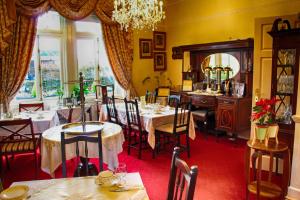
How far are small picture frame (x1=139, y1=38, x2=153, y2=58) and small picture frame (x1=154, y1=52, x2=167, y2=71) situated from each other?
0.66ft

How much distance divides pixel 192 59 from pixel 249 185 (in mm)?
3987

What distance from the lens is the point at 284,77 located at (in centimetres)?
336

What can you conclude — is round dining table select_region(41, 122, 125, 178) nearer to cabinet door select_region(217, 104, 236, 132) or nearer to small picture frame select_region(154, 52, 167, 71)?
cabinet door select_region(217, 104, 236, 132)

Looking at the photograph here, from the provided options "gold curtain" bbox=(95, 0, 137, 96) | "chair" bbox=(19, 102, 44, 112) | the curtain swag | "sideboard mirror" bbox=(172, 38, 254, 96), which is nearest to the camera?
the curtain swag

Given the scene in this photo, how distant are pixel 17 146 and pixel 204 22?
15.2ft

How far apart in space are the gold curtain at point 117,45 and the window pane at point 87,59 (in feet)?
1.27

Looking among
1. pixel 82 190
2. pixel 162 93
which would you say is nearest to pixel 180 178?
pixel 82 190

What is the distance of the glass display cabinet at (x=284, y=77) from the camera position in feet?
10.6

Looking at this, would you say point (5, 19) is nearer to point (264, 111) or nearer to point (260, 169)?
point (264, 111)

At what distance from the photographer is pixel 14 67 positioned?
5.09m

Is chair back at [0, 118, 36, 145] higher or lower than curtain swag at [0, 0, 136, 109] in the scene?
lower

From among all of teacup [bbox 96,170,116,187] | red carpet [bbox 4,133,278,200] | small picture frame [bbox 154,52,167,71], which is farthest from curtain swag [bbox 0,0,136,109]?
teacup [bbox 96,170,116,187]

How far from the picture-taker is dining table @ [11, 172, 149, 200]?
5.44ft

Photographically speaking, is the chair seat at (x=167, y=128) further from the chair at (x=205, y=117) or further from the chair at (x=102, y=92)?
the chair at (x=102, y=92)
